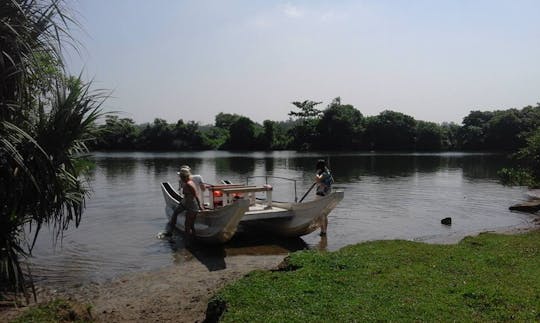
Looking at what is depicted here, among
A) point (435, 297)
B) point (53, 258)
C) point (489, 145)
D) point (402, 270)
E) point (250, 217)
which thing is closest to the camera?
point (435, 297)

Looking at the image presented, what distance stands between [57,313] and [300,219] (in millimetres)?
9596

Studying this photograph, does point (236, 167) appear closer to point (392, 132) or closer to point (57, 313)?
point (57, 313)

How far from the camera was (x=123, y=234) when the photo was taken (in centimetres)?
1855

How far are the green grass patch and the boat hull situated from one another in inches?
304

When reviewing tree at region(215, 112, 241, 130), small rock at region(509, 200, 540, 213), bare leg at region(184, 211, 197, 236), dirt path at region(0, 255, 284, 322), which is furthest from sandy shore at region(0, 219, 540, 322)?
tree at region(215, 112, 241, 130)

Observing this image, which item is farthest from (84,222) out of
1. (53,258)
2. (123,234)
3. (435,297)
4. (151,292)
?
(435,297)

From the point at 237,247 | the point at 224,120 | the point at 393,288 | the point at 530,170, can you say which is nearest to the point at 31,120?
the point at 393,288

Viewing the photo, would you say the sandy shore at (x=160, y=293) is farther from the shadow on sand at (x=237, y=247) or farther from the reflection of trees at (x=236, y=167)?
the reflection of trees at (x=236, y=167)

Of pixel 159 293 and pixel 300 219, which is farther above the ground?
pixel 300 219

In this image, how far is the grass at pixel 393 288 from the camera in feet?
22.4

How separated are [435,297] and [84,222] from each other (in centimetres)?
1740

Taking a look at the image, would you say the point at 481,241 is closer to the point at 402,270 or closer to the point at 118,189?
the point at 402,270

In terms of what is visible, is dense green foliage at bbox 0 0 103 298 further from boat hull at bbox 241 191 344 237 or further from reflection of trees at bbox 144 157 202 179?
reflection of trees at bbox 144 157 202 179

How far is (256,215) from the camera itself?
15.8 meters
